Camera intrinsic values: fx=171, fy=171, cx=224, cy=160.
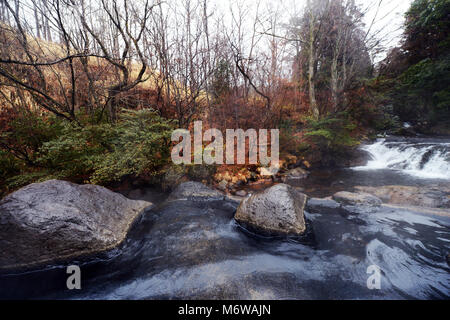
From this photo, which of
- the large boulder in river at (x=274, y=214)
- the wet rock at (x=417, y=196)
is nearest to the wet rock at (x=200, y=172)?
the large boulder in river at (x=274, y=214)

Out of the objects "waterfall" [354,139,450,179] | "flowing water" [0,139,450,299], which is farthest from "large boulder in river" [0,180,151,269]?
"waterfall" [354,139,450,179]

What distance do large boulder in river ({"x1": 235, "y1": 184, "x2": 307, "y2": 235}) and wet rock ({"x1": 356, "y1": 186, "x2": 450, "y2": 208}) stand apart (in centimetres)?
301

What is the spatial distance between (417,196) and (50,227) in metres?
7.15

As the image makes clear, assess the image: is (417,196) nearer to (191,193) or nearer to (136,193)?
(191,193)

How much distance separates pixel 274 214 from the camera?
117 inches

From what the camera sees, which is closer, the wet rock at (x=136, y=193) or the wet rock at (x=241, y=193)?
the wet rock at (x=136, y=193)

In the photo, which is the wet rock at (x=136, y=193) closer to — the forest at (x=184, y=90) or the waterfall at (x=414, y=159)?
the forest at (x=184, y=90)

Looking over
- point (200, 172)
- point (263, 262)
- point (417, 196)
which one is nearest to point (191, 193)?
point (200, 172)

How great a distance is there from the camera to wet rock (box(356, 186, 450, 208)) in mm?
3824

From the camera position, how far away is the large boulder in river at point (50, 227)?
2215mm

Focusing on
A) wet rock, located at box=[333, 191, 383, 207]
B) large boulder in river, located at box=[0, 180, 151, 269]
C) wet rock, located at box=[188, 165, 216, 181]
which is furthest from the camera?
wet rock, located at box=[188, 165, 216, 181]

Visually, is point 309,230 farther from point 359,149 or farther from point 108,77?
point 108,77

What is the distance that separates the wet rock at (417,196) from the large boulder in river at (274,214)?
3015 millimetres

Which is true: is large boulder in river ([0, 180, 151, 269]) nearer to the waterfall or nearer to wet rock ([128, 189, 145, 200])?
wet rock ([128, 189, 145, 200])
